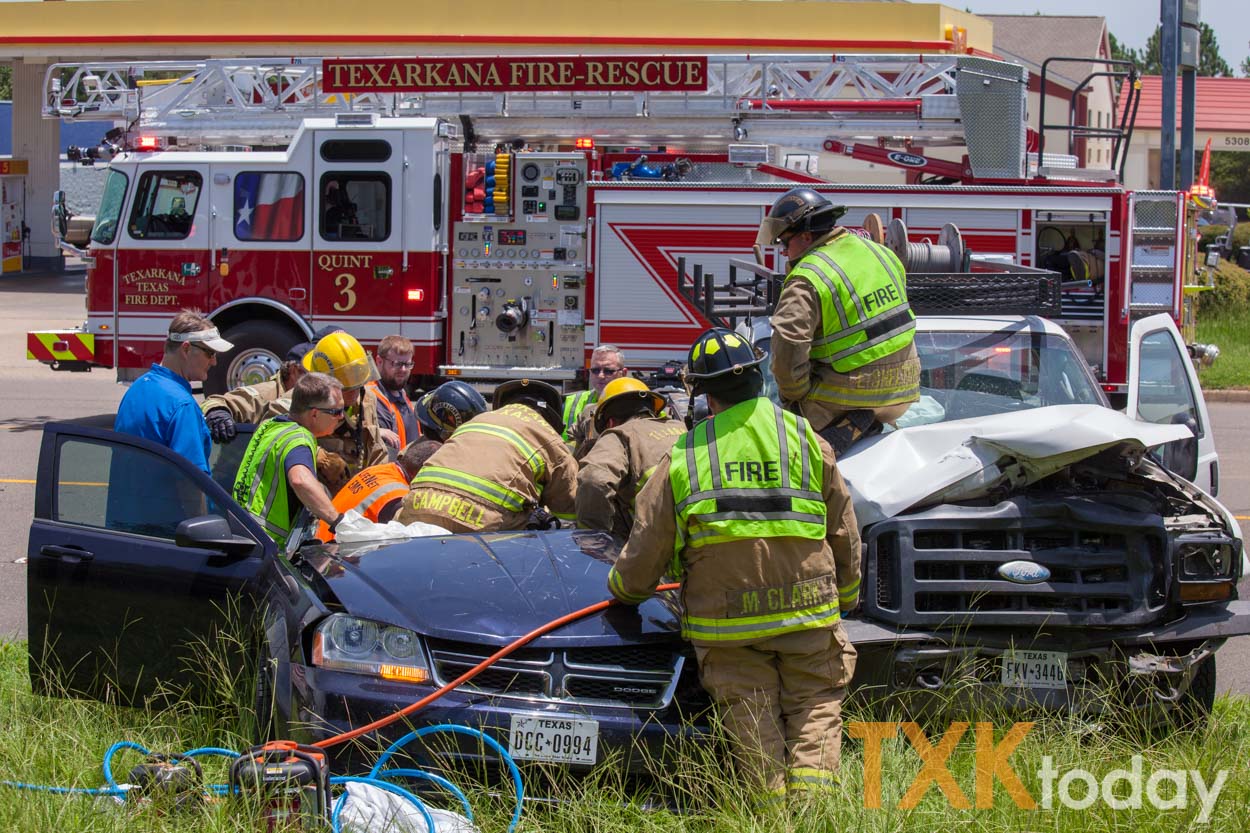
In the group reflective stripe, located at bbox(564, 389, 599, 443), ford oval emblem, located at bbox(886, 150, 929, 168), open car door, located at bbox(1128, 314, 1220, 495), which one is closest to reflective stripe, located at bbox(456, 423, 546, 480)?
reflective stripe, located at bbox(564, 389, 599, 443)

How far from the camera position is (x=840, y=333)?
561 cm

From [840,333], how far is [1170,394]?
2.19 m

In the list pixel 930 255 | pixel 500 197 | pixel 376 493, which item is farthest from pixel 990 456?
pixel 500 197

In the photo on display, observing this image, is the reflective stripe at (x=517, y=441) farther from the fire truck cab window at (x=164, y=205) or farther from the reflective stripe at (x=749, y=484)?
the fire truck cab window at (x=164, y=205)

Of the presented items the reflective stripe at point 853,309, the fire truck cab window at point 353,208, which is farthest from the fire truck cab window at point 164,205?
the reflective stripe at point 853,309

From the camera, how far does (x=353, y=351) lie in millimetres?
6941

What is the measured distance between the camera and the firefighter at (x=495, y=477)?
18.3 feet

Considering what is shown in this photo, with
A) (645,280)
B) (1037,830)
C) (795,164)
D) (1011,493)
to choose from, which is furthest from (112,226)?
(1037,830)

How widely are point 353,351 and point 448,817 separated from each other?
3322mm

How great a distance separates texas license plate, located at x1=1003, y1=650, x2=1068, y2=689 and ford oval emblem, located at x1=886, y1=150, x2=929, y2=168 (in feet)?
30.7

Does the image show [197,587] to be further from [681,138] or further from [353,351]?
[681,138]

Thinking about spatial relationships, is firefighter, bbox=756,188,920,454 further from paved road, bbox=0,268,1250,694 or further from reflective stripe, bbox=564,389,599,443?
paved road, bbox=0,268,1250,694

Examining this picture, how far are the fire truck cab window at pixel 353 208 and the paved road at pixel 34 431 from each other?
341cm

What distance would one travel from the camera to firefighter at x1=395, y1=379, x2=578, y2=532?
5578 mm
